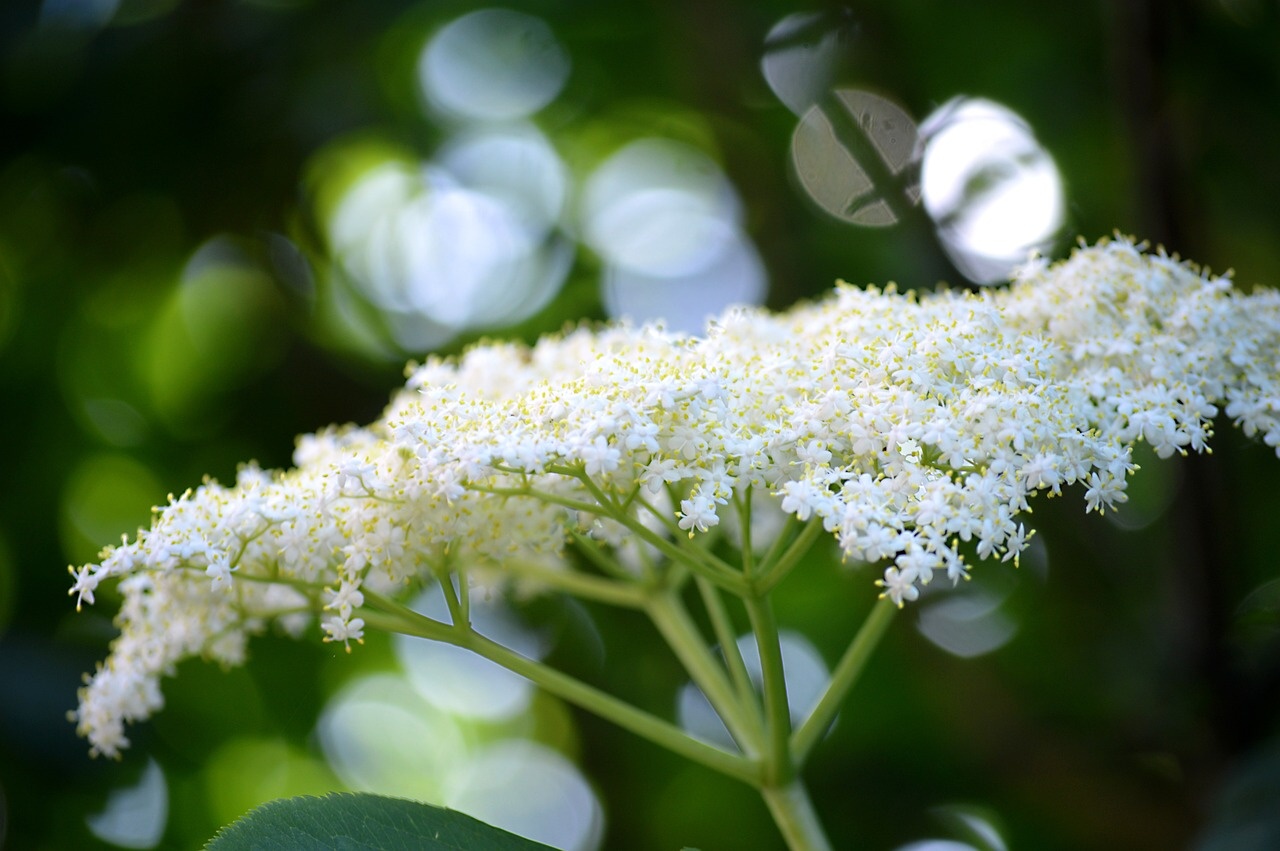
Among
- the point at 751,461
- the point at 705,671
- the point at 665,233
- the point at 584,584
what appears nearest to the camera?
the point at 751,461

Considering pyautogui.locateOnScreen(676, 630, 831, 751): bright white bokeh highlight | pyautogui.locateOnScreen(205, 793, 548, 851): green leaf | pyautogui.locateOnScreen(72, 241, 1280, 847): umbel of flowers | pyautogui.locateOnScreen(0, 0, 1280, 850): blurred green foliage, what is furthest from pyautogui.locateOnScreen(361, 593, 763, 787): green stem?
pyautogui.locateOnScreen(676, 630, 831, 751): bright white bokeh highlight

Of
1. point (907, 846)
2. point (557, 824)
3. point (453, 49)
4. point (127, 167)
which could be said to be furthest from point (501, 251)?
point (907, 846)

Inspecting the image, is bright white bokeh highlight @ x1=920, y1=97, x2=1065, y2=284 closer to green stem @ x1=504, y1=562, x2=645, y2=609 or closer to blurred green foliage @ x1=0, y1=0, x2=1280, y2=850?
blurred green foliage @ x1=0, y1=0, x2=1280, y2=850

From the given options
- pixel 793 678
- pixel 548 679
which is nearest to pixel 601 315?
pixel 793 678

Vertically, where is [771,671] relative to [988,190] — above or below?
below

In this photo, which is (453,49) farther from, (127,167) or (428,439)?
(428,439)

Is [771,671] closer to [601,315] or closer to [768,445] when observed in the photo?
[768,445]

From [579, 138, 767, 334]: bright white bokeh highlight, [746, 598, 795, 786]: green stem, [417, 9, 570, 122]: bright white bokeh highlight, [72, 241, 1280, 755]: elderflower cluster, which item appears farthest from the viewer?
[579, 138, 767, 334]: bright white bokeh highlight

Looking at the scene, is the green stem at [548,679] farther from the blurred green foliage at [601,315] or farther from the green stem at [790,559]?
the blurred green foliage at [601,315]
